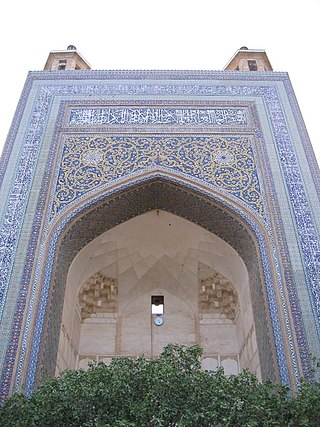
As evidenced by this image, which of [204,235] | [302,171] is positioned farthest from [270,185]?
[204,235]

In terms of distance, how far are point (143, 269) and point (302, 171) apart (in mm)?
2941

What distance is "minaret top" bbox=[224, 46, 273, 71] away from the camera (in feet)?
28.0

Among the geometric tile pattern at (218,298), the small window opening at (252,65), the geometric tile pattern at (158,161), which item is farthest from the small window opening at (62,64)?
the geometric tile pattern at (218,298)

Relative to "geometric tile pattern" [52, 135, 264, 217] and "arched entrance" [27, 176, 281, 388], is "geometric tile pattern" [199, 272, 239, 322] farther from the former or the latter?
"geometric tile pattern" [52, 135, 264, 217]

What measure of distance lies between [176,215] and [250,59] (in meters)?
3.36

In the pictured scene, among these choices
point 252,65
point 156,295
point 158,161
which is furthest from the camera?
point 252,65

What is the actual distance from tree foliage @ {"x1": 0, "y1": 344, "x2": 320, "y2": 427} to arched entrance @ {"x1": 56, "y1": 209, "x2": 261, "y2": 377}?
3.31 metres

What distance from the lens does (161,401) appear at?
353 cm

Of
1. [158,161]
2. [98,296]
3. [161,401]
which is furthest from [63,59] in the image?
[161,401]

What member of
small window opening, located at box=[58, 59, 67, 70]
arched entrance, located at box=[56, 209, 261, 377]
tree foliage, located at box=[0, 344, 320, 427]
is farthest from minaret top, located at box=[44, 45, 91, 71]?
tree foliage, located at box=[0, 344, 320, 427]

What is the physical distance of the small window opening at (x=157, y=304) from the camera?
7.95 meters

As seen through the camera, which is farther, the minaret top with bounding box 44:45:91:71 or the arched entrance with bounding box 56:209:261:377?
the minaret top with bounding box 44:45:91:71

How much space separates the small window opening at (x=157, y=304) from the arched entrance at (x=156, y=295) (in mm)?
18

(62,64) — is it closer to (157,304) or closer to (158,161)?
(158,161)
